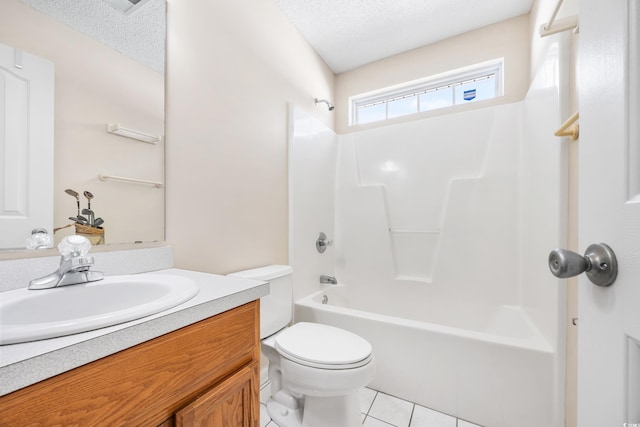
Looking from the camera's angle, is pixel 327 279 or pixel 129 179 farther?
pixel 327 279

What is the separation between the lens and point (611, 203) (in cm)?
40

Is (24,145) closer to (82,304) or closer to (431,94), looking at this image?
(82,304)

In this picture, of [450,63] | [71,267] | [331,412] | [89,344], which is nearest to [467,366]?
[331,412]

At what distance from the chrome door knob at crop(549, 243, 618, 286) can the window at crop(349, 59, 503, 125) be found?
2206 millimetres

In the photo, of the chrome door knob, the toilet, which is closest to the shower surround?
the toilet

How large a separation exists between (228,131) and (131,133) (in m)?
0.50

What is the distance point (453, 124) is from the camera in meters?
Result: 2.15

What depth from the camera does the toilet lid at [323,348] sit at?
1.10 metres

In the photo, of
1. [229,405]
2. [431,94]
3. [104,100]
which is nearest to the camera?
[229,405]

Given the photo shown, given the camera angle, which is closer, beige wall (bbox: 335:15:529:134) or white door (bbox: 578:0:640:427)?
white door (bbox: 578:0:640:427)

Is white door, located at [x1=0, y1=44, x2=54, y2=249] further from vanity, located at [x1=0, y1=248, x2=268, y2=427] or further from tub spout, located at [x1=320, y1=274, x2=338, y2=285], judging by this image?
tub spout, located at [x1=320, y1=274, x2=338, y2=285]

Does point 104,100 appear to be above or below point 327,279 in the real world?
above

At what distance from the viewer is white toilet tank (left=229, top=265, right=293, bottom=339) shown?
4.63ft

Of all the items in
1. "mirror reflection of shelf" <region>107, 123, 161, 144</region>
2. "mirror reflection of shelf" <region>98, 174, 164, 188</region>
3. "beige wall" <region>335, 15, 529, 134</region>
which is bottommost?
"mirror reflection of shelf" <region>98, 174, 164, 188</region>
